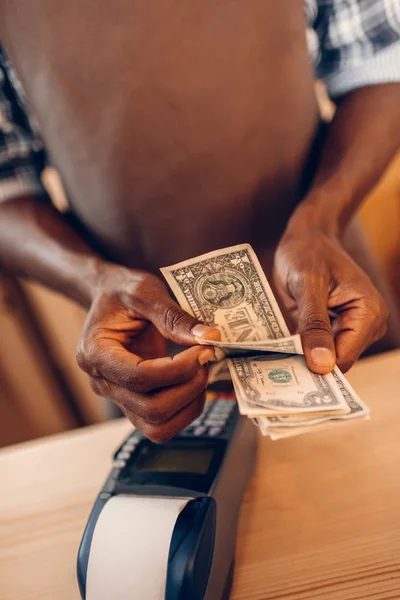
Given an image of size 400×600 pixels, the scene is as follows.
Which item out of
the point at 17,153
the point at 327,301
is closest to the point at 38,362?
the point at 17,153

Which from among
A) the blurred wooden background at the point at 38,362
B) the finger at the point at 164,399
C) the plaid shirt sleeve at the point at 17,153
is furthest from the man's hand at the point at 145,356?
the blurred wooden background at the point at 38,362

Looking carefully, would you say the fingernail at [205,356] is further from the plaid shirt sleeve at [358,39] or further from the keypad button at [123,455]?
the plaid shirt sleeve at [358,39]

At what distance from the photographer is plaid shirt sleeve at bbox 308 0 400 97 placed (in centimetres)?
81

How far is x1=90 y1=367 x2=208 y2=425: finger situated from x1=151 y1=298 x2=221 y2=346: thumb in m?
0.05

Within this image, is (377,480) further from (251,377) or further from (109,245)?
(109,245)

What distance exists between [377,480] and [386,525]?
7 centimetres

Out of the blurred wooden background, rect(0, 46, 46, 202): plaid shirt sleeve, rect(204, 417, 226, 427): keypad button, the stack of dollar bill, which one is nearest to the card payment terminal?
rect(204, 417, 226, 427): keypad button

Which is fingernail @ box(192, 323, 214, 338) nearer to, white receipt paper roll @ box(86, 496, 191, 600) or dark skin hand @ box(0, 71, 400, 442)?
dark skin hand @ box(0, 71, 400, 442)

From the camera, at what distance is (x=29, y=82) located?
0.74 meters

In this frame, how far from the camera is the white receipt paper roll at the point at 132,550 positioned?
0.47 m

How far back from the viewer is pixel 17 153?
920 mm

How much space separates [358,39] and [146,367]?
2.43 ft

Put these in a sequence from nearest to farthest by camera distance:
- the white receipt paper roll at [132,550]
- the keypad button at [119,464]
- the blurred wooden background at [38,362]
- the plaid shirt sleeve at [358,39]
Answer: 1. the white receipt paper roll at [132,550]
2. the keypad button at [119,464]
3. the plaid shirt sleeve at [358,39]
4. the blurred wooden background at [38,362]

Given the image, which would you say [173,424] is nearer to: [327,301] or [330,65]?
[327,301]
